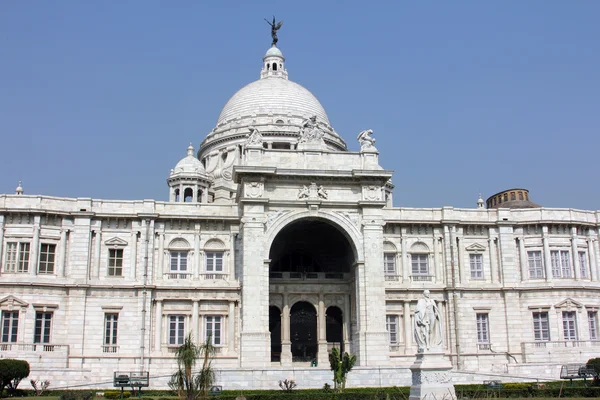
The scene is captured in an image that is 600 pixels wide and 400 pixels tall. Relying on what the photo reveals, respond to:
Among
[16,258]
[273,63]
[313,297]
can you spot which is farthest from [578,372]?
[273,63]

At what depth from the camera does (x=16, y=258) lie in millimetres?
47875

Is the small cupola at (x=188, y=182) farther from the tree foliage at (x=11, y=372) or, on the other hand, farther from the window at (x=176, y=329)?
the tree foliage at (x=11, y=372)

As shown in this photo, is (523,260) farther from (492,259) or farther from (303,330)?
(303,330)

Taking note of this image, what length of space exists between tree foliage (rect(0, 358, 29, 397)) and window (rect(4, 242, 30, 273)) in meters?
11.5

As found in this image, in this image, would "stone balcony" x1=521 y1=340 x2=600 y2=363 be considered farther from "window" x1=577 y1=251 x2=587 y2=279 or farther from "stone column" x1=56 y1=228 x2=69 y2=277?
"stone column" x1=56 y1=228 x2=69 y2=277

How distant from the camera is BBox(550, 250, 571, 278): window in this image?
54.7 meters

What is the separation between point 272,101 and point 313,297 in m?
27.6

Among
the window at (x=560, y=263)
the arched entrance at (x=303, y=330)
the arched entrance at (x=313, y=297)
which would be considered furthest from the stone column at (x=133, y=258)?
the window at (x=560, y=263)

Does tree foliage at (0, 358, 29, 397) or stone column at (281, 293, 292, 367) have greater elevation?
stone column at (281, 293, 292, 367)

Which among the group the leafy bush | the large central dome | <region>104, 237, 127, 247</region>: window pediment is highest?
the large central dome

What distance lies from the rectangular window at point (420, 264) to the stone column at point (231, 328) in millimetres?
14286

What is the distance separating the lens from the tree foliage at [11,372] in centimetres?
3628

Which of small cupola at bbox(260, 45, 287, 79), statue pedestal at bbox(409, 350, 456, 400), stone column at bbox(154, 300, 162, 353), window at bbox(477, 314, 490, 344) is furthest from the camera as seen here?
small cupola at bbox(260, 45, 287, 79)

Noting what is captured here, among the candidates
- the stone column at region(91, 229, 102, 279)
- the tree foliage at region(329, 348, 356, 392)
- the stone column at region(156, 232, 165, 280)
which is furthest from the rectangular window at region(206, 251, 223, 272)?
the tree foliage at region(329, 348, 356, 392)
